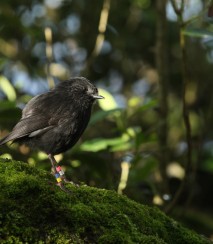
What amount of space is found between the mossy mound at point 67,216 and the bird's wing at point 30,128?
98 centimetres

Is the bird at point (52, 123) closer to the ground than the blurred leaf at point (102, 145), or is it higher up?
higher up

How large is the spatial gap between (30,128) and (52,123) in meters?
0.20

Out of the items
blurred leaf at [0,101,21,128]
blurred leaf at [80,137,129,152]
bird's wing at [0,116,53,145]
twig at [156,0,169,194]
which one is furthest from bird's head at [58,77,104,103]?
twig at [156,0,169,194]

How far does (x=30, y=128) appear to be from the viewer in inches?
186

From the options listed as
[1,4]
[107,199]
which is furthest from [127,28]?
[107,199]

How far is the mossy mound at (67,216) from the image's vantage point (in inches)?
112

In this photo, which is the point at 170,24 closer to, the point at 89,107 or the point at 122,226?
the point at 89,107

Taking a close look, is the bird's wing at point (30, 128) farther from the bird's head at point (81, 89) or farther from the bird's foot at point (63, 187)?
the bird's foot at point (63, 187)

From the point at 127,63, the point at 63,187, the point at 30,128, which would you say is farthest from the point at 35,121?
the point at 127,63

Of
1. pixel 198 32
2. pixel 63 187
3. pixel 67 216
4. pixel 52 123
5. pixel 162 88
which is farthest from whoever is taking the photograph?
pixel 162 88

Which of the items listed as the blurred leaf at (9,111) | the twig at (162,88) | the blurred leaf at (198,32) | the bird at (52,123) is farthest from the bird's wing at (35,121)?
the twig at (162,88)

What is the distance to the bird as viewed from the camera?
4742mm

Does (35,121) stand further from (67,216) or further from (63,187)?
(67,216)

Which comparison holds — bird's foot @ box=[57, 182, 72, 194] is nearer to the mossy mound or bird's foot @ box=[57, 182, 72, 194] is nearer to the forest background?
the mossy mound
